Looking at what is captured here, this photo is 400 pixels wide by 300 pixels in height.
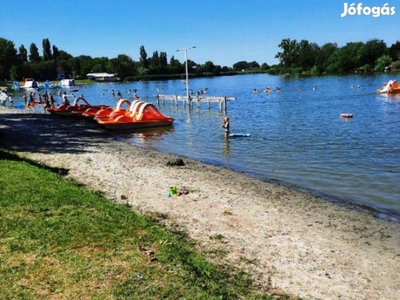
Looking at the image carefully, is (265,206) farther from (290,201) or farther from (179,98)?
(179,98)

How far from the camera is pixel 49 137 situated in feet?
74.8

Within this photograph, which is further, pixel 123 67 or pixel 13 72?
pixel 123 67

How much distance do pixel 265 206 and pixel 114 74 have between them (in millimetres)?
179977

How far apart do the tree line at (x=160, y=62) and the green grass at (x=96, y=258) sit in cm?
12513

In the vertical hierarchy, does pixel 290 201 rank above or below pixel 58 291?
below

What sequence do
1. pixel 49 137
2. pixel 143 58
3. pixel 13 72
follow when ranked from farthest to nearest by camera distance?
pixel 143 58, pixel 13 72, pixel 49 137

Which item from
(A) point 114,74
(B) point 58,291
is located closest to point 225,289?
(B) point 58,291

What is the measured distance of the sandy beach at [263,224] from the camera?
22.5 feet

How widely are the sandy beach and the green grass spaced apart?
2.53 ft

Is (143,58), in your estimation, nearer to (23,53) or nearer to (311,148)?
(23,53)

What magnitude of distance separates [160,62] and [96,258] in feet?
654

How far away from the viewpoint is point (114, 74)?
18188 cm

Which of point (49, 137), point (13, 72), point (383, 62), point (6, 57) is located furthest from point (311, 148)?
point (6, 57)

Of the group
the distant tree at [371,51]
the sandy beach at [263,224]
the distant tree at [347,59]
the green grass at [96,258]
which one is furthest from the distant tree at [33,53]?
the green grass at [96,258]
